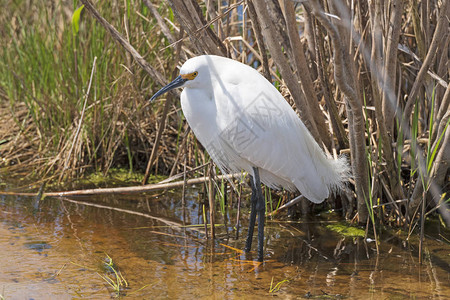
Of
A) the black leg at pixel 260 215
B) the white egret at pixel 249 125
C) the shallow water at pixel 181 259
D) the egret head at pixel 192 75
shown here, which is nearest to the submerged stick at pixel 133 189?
the shallow water at pixel 181 259

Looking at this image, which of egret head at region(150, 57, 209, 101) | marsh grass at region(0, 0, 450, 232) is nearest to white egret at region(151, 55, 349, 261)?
egret head at region(150, 57, 209, 101)

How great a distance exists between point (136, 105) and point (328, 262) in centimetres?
187

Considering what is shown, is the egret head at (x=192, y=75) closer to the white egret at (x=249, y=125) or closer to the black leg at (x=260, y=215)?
the white egret at (x=249, y=125)

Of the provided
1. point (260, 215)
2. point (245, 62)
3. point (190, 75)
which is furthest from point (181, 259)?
point (245, 62)

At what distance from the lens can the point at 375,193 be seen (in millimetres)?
3299

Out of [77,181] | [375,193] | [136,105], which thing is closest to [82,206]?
[77,181]

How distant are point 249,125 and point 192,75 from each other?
386 millimetres

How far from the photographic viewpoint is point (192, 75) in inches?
116

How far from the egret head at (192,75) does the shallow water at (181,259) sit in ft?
2.93

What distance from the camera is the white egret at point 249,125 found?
9.61ft

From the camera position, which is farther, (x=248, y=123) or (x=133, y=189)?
(x=133, y=189)

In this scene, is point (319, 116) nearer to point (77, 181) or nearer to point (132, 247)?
point (132, 247)

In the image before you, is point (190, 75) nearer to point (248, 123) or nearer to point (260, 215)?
point (248, 123)

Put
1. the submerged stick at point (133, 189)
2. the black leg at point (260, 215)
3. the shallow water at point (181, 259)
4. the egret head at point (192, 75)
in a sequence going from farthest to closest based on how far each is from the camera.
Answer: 1. the submerged stick at point (133, 189)
2. the black leg at point (260, 215)
3. the egret head at point (192, 75)
4. the shallow water at point (181, 259)
